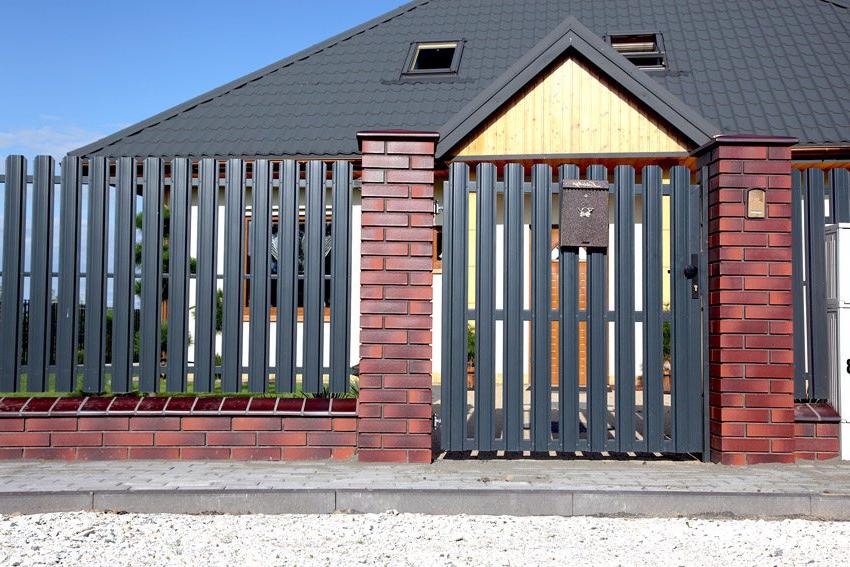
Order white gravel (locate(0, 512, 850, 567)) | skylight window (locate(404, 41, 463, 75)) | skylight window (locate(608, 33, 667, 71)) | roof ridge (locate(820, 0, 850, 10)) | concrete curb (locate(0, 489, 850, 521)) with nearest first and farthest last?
white gravel (locate(0, 512, 850, 567)) < concrete curb (locate(0, 489, 850, 521)) < skylight window (locate(608, 33, 667, 71)) < skylight window (locate(404, 41, 463, 75)) < roof ridge (locate(820, 0, 850, 10))

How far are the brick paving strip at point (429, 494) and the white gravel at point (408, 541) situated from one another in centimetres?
11

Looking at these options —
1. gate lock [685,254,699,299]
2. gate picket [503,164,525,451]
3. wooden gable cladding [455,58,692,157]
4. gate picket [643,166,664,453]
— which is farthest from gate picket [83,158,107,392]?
wooden gable cladding [455,58,692,157]

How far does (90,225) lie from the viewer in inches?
237

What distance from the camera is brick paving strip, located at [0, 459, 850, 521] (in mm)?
4688

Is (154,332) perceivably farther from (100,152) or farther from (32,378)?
(100,152)

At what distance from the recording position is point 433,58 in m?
15.8

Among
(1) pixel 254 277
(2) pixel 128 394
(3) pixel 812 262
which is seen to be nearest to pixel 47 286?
(2) pixel 128 394

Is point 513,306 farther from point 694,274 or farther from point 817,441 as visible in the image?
point 817,441

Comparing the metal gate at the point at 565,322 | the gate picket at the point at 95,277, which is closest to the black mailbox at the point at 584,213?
the metal gate at the point at 565,322

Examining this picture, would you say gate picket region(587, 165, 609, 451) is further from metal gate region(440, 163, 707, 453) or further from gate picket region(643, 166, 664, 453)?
gate picket region(643, 166, 664, 453)

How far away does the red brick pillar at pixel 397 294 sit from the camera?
575 centimetres

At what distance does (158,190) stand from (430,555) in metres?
3.52

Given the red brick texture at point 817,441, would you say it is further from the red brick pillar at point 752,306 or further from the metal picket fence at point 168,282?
the metal picket fence at point 168,282

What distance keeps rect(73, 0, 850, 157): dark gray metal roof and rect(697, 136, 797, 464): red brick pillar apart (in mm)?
5599
